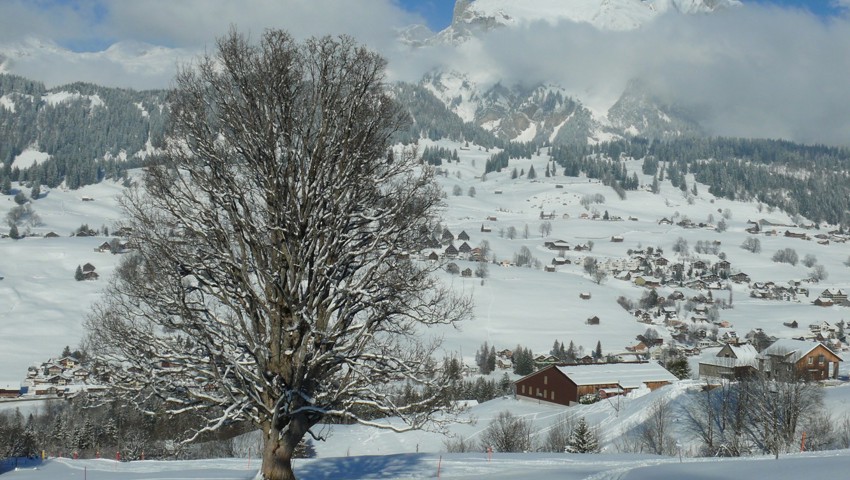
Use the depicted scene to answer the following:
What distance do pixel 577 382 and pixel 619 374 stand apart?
20.2ft

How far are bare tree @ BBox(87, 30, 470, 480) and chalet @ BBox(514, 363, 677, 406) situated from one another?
1942 inches

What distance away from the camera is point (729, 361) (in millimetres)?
55312

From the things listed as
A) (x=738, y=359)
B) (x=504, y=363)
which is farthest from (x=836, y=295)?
(x=738, y=359)

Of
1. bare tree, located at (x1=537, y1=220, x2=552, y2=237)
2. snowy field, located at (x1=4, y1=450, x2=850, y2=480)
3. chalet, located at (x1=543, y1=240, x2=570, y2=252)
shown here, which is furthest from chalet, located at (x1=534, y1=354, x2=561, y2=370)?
bare tree, located at (x1=537, y1=220, x2=552, y2=237)

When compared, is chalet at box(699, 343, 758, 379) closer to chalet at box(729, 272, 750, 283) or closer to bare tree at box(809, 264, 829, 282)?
chalet at box(729, 272, 750, 283)

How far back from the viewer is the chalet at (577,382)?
56688 mm

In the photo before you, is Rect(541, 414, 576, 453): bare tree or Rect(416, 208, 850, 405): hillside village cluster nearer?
Rect(541, 414, 576, 453): bare tree

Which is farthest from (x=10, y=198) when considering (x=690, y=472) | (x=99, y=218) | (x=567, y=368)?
(x=690, y=472)

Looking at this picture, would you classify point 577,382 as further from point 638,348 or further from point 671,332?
point 671,332

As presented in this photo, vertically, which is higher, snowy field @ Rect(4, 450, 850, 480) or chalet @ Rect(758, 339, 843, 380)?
chalet @ Rect(758, 339, 843, 380)

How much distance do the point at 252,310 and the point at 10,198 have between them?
201046mm

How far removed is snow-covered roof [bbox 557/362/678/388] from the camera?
A: 58.4 meters

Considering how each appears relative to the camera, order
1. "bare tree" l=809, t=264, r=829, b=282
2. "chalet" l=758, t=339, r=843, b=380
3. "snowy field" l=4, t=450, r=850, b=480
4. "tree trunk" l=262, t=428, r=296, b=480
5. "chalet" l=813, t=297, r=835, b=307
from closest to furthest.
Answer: "tree trunk" l=262, t=428, r=296, b=480 < "snowy field" l=4, t=450, r=850, b=480 < "chalet" l=758, t=339, r=843, b=380 < "chalet" l=813, t=297, r=835, b=307 < "bare tree" l=809, t=264, r=829, b=282

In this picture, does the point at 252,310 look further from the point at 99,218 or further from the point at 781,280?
the point at 99,218
